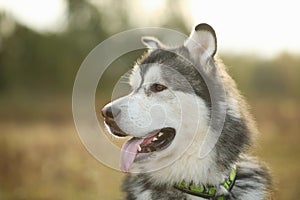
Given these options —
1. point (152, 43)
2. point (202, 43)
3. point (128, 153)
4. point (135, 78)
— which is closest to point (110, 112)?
point (128, 153)

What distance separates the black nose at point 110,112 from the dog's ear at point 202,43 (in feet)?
2.57

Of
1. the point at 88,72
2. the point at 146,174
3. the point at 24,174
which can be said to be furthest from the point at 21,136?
the point at 146,174


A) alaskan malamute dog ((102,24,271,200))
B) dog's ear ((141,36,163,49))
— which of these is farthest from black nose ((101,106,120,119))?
dog's ear ((141,36,163,49))

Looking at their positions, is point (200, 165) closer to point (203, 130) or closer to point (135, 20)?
point (203, 130)

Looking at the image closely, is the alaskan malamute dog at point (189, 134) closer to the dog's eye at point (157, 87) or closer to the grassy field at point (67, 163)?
the dog's eye at point (157, 87)

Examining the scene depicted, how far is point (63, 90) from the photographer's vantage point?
20.7m

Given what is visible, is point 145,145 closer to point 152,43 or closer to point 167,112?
point 167,112

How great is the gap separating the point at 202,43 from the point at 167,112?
1.92 ft

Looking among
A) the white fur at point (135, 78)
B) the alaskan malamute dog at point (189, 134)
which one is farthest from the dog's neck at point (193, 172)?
the white fur at point (135, 78)

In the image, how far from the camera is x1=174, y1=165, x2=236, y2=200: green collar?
449 centimetres

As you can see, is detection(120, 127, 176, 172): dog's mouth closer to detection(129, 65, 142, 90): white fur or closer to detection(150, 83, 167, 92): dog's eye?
detection(150, 83, 167, 92): dog's eye

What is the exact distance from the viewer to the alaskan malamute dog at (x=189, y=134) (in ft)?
14.8

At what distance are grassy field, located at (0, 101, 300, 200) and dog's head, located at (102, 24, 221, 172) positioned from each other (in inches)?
53.4

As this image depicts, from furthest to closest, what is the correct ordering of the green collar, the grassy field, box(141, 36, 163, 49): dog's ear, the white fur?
the grassy field
box(141, 36, 163, 49): dog's ear
the white fur
the green collar
